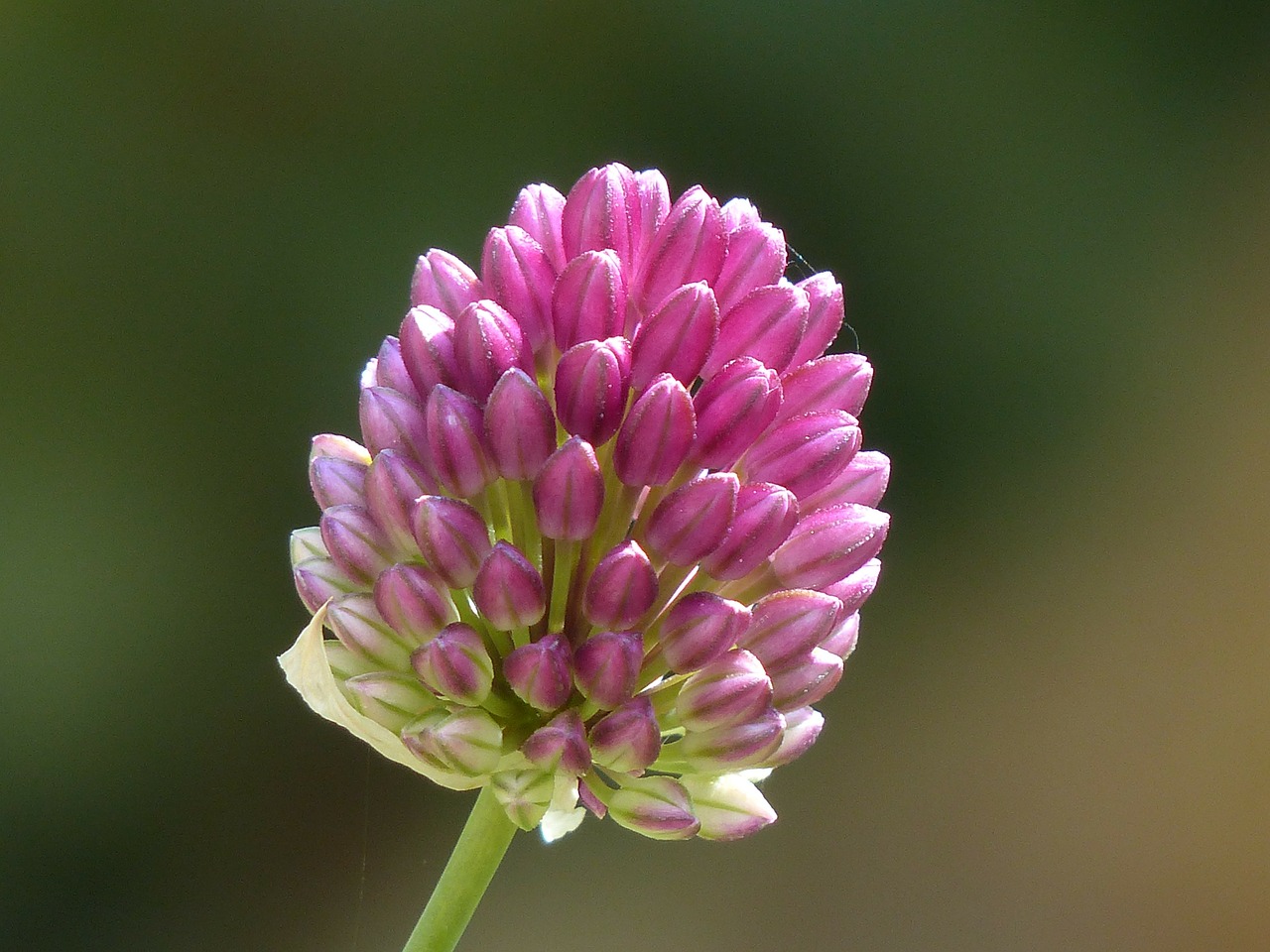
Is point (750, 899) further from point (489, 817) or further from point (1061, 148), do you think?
point (489, 817)

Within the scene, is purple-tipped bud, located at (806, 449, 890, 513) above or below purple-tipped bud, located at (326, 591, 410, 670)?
above

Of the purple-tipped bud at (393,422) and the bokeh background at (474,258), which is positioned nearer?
the purple-tipped bud at (393,422)

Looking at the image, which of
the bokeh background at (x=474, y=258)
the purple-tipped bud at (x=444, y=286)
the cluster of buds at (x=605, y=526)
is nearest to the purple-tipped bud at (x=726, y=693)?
the cluster of buds at (x=605, y=526)

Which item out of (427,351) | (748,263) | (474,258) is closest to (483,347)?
(427,351)

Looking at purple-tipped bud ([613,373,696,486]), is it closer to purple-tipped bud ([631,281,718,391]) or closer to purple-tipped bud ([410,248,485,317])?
purple-tipped bud ([631,281,718,391])

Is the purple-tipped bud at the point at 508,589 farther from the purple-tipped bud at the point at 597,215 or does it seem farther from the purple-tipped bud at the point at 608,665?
the purple-tipped bud at the point at 597,215

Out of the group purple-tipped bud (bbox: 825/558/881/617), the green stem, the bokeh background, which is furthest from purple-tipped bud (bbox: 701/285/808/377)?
the bokeh background

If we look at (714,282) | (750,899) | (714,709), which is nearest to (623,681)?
(714,709)
